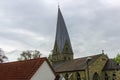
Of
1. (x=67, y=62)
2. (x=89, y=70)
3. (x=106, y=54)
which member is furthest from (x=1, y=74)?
(x=67, y=62)

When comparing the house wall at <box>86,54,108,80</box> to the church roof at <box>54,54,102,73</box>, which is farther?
the church roof at <box>54,54,102,73</box>

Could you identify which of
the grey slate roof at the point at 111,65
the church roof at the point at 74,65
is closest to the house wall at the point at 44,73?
the church roof at the point at 74,65

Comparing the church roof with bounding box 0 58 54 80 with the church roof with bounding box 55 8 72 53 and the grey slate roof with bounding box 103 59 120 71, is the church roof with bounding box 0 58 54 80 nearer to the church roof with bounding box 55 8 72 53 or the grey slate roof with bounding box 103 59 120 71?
the grey slate roof with bounding box 103 59 120 71

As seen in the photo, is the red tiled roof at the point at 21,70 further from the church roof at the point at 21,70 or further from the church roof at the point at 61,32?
the church roof at the point at 61,32

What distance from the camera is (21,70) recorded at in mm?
26938

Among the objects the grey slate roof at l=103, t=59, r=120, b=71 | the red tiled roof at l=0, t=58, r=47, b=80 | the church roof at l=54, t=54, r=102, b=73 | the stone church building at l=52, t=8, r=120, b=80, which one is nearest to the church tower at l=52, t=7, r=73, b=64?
the stone church building at l=52, t=8, r=120, b=80

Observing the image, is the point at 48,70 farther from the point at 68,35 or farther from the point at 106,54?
the point at 68,35

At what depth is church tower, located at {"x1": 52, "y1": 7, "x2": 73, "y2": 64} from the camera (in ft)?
277

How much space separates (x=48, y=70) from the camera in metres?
27.2

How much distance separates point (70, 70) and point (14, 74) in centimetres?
4475

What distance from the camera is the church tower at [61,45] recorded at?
8450 cm

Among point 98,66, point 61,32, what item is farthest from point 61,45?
point 98,66

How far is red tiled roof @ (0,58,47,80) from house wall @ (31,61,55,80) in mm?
385

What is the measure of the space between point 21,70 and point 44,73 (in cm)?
205
